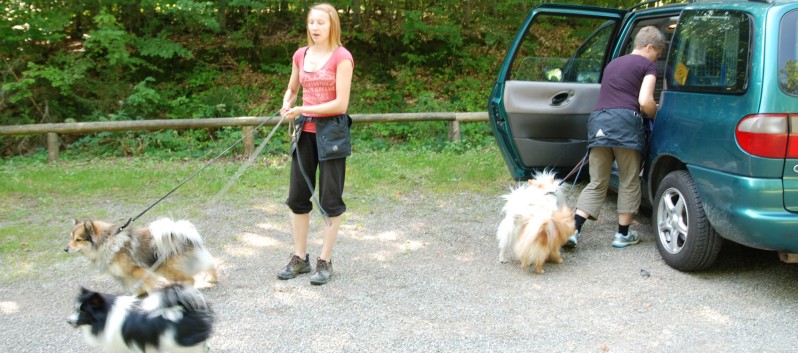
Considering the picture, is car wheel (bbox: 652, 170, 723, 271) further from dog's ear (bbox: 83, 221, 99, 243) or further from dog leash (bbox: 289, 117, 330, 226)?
dog's ear (bbox: 83, 221, 99, 243)

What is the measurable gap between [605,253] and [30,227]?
201 inches

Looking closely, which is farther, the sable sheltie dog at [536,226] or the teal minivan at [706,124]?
the sable sheltie dog at [536,226]

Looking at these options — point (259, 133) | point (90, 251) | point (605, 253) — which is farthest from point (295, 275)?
point (259, 133)

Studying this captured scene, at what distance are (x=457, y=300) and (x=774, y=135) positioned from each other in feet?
6.91

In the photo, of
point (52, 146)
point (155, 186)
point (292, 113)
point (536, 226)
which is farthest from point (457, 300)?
point (52, 146)

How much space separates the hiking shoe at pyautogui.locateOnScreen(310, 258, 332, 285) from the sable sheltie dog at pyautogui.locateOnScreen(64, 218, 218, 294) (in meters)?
0.76

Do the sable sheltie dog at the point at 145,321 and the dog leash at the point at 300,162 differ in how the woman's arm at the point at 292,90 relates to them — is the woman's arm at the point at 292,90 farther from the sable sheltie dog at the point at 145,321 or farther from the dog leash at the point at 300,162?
the sable sheltie dog at the point at 145,321

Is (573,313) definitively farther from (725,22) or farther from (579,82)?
(579,82)

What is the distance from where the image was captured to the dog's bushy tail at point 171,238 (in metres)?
3.91

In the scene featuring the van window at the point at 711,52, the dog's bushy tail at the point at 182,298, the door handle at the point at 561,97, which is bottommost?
the dog's bushy tail at the point at 182,298

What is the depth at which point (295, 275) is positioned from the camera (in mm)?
4465

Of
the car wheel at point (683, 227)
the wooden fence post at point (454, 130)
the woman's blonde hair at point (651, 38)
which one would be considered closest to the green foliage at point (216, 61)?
the wooden fence post at point (454, 130)

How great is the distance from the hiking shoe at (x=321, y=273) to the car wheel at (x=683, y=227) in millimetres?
2448

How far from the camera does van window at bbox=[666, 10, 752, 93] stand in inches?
150
